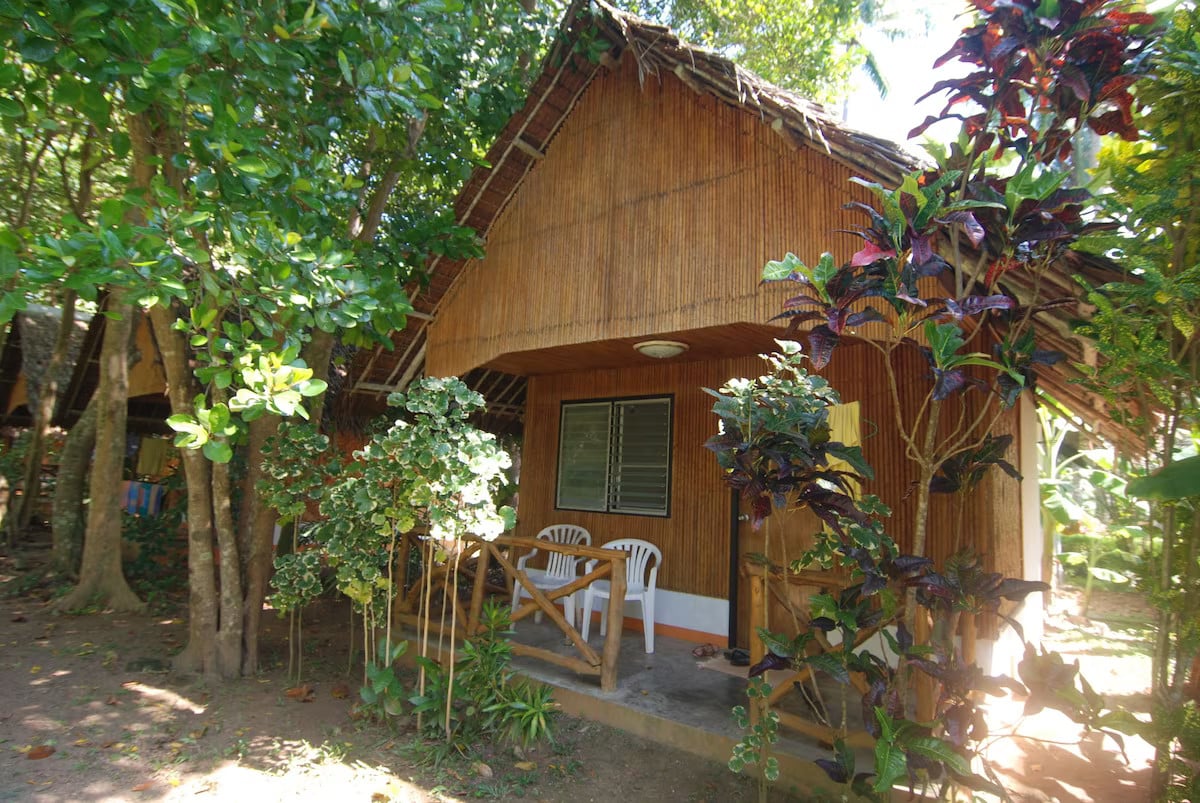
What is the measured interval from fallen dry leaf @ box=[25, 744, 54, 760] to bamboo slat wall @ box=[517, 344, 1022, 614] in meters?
4.14

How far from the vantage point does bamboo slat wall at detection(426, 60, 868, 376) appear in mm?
4199

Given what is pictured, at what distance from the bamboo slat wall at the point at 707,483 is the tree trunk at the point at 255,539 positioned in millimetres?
2772

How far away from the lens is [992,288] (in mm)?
2719

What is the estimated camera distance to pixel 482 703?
388cm

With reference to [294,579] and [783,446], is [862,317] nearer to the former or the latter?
[783,446]

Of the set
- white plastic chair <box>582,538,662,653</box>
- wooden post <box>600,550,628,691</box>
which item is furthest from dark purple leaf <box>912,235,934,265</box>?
white plastic chair <box>582,538,662,653</box>

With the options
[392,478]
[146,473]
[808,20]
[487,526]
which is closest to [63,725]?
[392,478]

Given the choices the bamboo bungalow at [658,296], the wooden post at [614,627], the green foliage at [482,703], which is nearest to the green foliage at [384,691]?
the green foliage at [482,703]

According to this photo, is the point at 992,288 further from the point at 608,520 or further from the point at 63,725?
the point at 63,725

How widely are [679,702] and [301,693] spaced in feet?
8.40

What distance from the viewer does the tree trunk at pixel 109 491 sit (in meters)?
6.11

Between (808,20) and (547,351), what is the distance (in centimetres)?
723

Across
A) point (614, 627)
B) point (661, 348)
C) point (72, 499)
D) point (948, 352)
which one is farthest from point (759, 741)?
point (72, 499)

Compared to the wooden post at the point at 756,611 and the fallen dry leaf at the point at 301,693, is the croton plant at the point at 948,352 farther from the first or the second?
the fallen dry leaf at the point at 301,693
